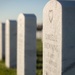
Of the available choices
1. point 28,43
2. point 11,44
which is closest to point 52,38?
point 28,43

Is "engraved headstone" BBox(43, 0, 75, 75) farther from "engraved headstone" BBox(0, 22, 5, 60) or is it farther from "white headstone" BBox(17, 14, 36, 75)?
"engraved headstone" BBox(0, 22, 5, 60)

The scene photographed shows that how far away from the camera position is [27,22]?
718cm

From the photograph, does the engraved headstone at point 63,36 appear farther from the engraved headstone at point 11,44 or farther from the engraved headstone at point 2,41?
the engraved headstone at point 2,41

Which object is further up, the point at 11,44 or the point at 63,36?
the point at 63,36

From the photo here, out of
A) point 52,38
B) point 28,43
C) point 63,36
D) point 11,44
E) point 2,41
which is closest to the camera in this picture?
point 63,36

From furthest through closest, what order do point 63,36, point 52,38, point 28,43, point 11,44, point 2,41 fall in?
point 2,41, point 11,44, point 28,43, point 52,38, point 63,36

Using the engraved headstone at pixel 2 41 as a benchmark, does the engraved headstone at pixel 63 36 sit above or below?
above

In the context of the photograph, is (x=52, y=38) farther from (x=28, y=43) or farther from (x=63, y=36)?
(x=28, y=43)

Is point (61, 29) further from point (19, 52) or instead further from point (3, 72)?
point (3, 72)

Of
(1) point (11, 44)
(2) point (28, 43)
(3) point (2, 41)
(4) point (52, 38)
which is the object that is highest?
(4) point (52, 38)

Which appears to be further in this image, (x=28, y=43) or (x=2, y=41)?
(x=2, y=41)

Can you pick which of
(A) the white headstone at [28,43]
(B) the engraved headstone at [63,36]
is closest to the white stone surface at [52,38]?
(B) the engraved headstone at [63,36]

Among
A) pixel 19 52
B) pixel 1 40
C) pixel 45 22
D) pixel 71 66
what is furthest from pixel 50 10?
pixel 1 40

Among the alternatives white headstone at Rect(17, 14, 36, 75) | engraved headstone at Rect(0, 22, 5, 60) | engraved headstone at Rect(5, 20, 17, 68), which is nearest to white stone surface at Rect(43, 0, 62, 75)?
white headstone at Rect(17, 14, 36, 75)
